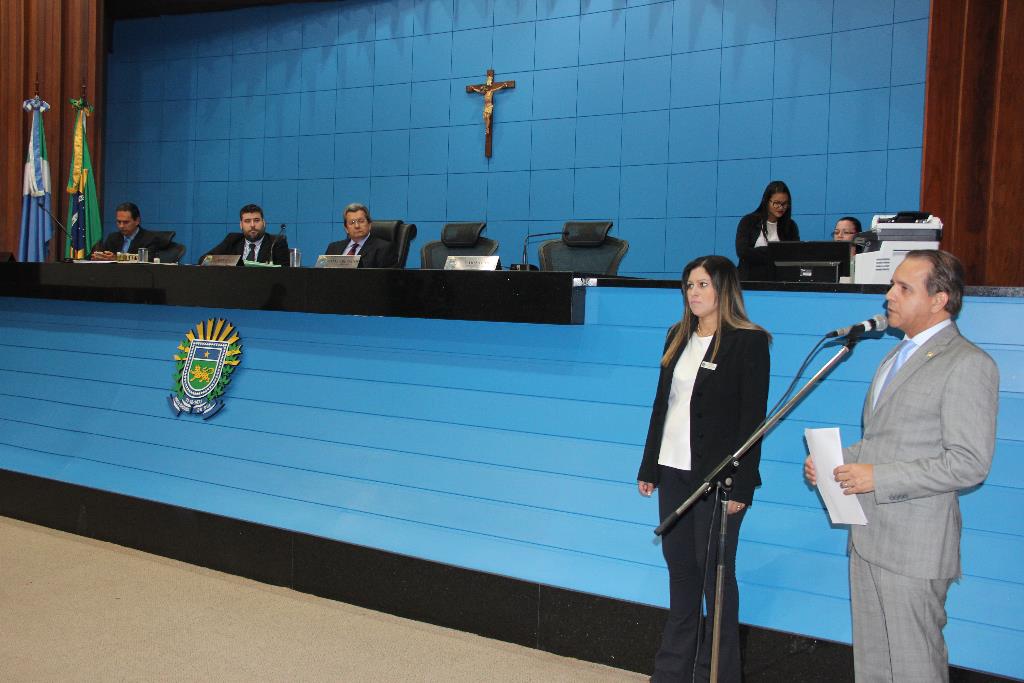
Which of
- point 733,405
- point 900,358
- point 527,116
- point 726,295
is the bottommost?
point 733,405

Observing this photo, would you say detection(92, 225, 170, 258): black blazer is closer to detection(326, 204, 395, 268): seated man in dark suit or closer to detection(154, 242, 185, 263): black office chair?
detection(154, 242, 185, 263): black office chair

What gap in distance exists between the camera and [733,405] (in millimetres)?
2541

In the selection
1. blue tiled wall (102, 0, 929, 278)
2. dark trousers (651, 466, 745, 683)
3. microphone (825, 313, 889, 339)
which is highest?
blue tiled wall (102, 0, 929, 278)

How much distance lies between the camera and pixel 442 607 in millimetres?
3393

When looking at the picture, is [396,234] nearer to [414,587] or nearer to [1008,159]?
[414,587]

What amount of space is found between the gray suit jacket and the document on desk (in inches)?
1.6

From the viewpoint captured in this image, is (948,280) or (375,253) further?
(375,253)

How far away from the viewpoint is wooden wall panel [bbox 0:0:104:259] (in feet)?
25.9

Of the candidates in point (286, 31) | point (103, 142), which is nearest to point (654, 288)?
point (286, 31)

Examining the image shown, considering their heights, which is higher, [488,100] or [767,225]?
[488,100]

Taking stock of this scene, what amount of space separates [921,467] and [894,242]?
94 cm

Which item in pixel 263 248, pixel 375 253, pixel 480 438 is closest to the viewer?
Result: pixel 480 438

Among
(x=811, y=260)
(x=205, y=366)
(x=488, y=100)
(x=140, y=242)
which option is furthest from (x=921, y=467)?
(x=488, y=100)

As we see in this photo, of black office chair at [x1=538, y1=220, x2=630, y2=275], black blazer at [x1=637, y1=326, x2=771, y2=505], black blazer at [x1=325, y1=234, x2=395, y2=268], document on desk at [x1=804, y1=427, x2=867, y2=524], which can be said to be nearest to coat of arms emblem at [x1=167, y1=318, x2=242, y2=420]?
black blazer at [x1=325, y1=234, x2=395, y2=268]
